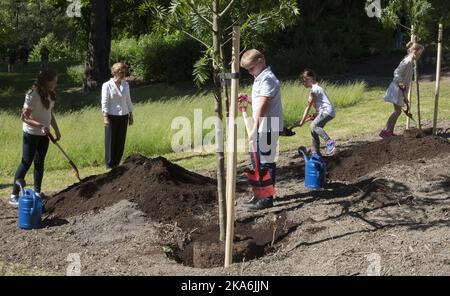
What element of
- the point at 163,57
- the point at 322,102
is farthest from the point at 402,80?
the point at 163,57

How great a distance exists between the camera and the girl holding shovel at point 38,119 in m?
7.41

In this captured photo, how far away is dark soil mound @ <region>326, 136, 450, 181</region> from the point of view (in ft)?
27.8

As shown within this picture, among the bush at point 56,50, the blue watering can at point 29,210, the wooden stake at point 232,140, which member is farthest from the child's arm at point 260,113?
the bush at point 56,50

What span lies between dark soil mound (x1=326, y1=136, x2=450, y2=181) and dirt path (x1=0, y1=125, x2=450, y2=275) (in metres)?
0.30

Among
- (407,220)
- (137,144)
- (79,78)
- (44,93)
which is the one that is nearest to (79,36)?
(79,78)

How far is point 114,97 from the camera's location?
375 inches

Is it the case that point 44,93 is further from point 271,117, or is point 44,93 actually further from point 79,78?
point 79,78

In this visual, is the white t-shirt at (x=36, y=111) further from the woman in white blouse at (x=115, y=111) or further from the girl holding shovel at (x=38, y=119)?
the woman in white blouse at (x=115, y=111)

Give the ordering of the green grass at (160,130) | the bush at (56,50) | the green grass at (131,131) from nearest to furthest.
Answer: the green grass at (160,130), the green grass at (131,131), the bush at (56,50)

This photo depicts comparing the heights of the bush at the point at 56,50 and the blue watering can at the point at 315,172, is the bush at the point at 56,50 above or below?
above

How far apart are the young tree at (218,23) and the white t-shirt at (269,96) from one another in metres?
0.52

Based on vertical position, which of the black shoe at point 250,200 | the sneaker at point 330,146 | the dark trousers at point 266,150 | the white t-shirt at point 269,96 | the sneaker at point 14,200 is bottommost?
the sneaker at point 14,200

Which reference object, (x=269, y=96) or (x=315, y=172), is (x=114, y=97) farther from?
(x=269, y=96)

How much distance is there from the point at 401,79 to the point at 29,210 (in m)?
6.06
